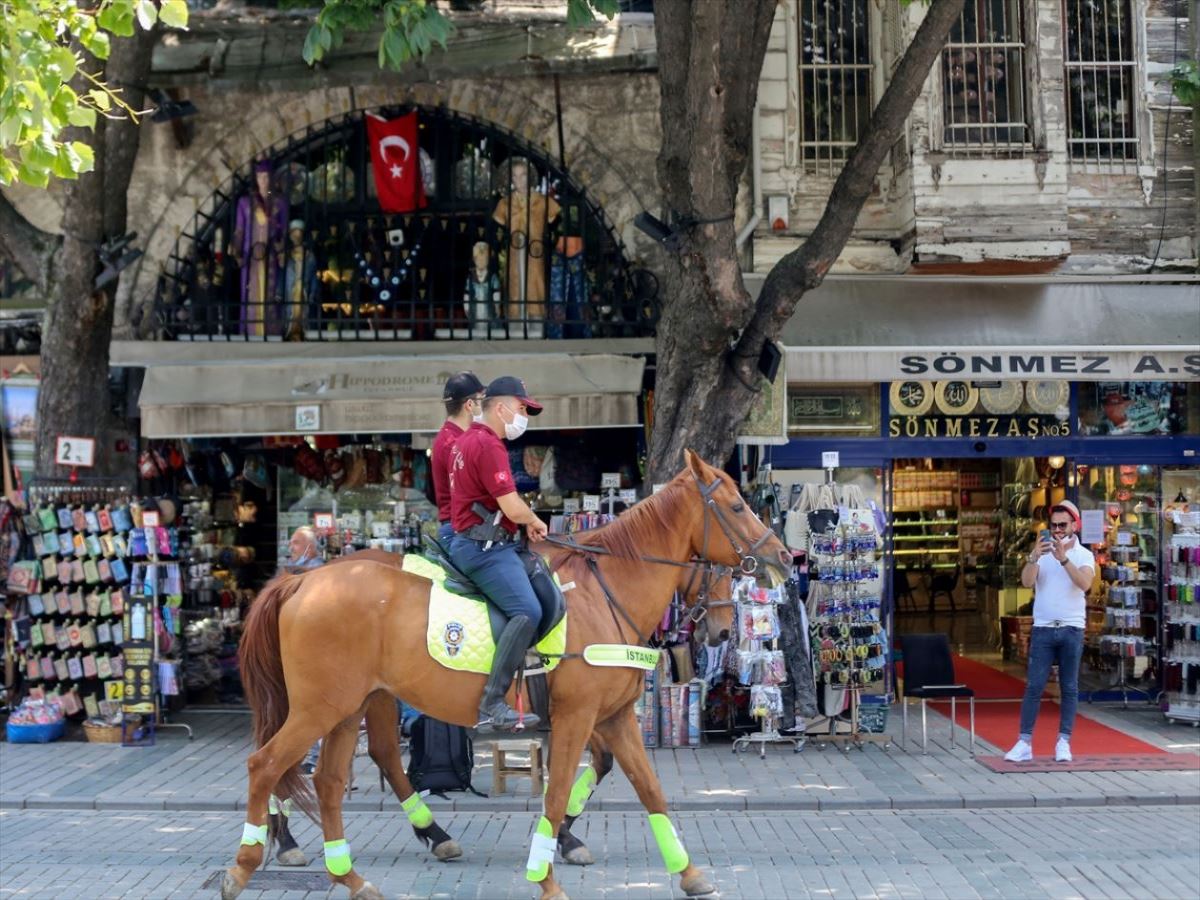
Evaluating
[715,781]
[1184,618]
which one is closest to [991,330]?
[1184,618]

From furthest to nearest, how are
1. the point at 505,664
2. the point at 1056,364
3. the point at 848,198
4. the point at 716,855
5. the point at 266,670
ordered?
the point at 1056,364 → the point at 848,198 → the point at 716,855 → the point at 266,670 → the point at 505,664

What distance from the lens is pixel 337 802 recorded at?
727cm

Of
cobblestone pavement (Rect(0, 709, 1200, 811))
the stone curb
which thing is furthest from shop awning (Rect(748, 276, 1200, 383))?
the stone curb

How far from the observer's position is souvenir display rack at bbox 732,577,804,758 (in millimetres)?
11188

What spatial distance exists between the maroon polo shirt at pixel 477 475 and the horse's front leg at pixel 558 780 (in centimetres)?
108

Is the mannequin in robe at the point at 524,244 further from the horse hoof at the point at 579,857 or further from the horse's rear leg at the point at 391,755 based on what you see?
the horse hoof at the point at 579,857

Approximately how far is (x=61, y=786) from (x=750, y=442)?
6.85 m

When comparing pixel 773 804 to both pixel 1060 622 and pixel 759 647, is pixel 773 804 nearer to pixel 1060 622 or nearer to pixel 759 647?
pixel 759 647

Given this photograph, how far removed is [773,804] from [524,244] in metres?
6.85

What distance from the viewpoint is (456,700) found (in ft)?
23.5

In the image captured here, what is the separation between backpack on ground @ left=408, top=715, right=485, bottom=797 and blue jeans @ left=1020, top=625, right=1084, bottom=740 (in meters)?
4.80

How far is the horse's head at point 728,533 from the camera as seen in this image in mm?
7566

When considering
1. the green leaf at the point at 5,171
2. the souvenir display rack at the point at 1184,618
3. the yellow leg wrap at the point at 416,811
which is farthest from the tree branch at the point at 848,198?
the green leaf at the point at 5,171

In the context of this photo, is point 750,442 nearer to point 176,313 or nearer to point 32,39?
point 176,313
